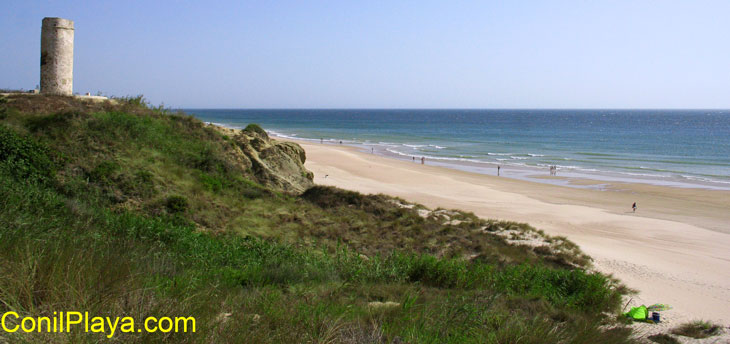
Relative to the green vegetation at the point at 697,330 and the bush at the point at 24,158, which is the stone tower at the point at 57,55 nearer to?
the bush at the point at 24,158

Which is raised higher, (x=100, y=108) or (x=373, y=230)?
(x=100, y=108)

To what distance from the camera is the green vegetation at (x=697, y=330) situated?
7621 millimetres

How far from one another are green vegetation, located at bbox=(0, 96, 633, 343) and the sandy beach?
1.85 meters

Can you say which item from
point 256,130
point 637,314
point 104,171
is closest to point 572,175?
point 256,130

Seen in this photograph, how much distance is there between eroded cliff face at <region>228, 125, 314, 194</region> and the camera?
57.4 feet

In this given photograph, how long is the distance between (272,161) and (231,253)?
1042 centimetres

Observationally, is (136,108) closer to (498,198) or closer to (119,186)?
(119,186)

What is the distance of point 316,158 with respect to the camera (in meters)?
42.0

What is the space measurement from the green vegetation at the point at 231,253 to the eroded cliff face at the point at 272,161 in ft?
1.37

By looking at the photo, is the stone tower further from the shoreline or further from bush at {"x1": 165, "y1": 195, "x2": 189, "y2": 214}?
the shoreline

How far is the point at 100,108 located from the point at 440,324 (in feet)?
50.4

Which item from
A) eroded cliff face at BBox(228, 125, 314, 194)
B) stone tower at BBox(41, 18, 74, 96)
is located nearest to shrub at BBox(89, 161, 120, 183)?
eroded cliff face at BBox(228, 125, 314, 194)

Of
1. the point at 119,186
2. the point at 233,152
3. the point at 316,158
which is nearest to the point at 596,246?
the point at 233,152

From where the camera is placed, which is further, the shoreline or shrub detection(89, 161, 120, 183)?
the shoreline
